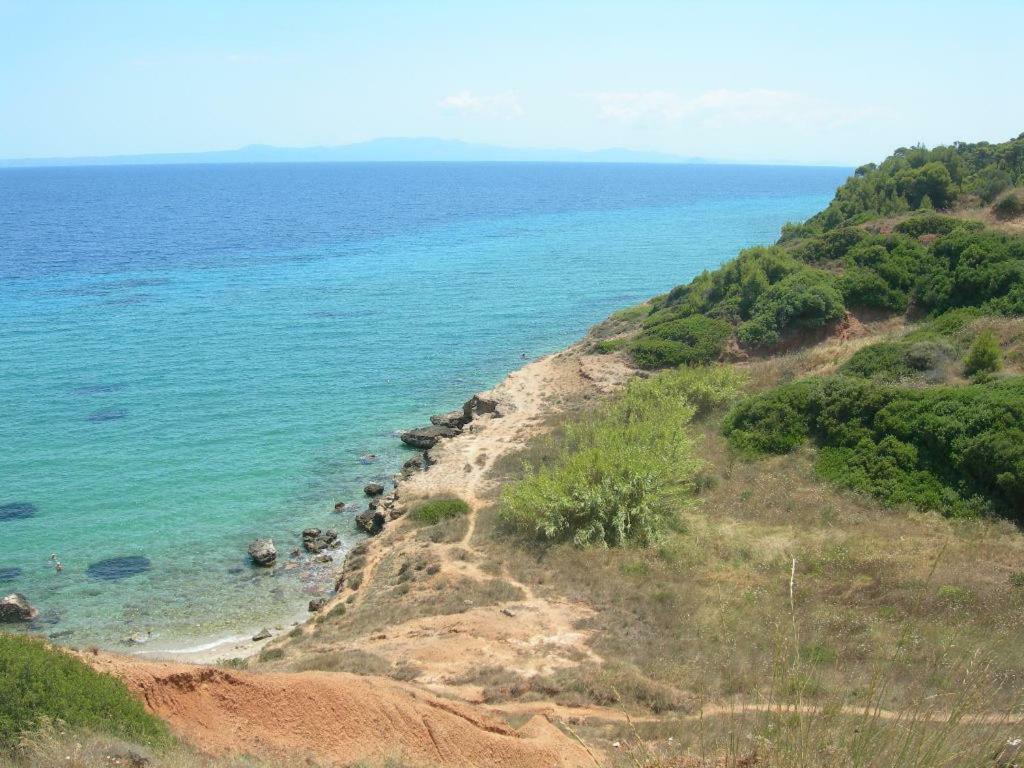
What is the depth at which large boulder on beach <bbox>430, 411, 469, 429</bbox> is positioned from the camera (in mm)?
37772

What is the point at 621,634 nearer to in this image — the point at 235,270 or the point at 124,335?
the point at 124,335

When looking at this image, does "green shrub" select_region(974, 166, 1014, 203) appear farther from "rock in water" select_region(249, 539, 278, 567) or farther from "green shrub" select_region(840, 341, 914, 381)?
"rock in water" select_region(249, 539, 278, 567)

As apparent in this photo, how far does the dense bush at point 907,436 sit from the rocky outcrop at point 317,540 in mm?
14251

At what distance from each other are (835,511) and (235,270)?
6786 cm

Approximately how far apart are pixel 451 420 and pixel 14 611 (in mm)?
19642

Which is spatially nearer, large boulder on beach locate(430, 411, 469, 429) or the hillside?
the hillside

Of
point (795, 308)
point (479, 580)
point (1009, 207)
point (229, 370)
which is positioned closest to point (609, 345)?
point (795, 308)

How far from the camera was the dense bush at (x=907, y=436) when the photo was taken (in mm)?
20719

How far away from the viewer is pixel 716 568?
62.9ft

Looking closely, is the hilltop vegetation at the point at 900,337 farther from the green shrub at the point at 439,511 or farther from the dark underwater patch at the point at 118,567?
the dark underwater patch at the point at 118,567

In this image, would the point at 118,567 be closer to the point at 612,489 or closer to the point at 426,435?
the point at 426,435

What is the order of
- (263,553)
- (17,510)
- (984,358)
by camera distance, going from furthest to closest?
(17,510), (984,358), (263,553)

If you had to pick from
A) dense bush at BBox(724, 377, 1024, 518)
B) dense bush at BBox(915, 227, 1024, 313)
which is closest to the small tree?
dense bush at BBox(724, 377, 1024, 518)

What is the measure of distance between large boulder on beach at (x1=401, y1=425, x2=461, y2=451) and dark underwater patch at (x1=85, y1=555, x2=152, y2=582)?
12972 millimetres
